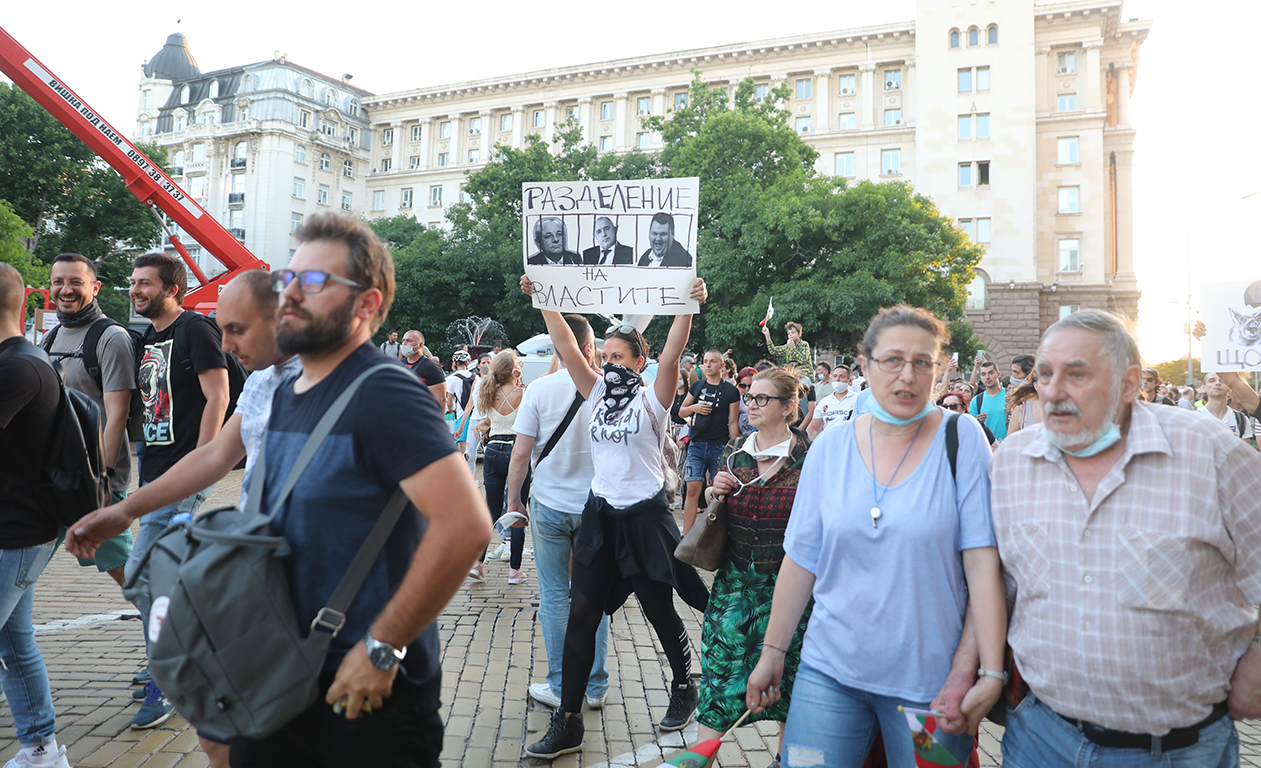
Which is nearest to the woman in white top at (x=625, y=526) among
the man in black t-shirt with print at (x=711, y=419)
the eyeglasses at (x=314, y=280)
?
the eyeglasses at (x=314, y=280)

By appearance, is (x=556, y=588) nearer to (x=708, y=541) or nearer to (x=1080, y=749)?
(x=708, y=541)

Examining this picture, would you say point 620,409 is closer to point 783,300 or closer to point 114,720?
point 114,720

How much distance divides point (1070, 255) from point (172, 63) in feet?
242

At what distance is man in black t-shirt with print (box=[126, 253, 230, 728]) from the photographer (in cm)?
427

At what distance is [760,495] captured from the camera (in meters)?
3.86

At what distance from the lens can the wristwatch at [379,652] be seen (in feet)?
6.32

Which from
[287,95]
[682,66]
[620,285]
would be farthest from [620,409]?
[287,95]

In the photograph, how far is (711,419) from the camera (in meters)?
10.6

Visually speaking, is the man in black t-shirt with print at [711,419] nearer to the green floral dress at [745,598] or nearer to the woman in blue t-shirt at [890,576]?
the green floral dress at [745,598]

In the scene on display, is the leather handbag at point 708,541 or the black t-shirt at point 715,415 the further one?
the black t-shirt at point 715,415

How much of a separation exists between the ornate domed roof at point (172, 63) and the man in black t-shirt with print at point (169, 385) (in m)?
86.0

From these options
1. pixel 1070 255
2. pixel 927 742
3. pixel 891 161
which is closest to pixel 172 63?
pixel 891 161

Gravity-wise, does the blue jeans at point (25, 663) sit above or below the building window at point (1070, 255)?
below

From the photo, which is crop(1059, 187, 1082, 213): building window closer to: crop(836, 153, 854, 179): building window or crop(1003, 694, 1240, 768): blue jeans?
crop(836, 153, 854, 179): building window
